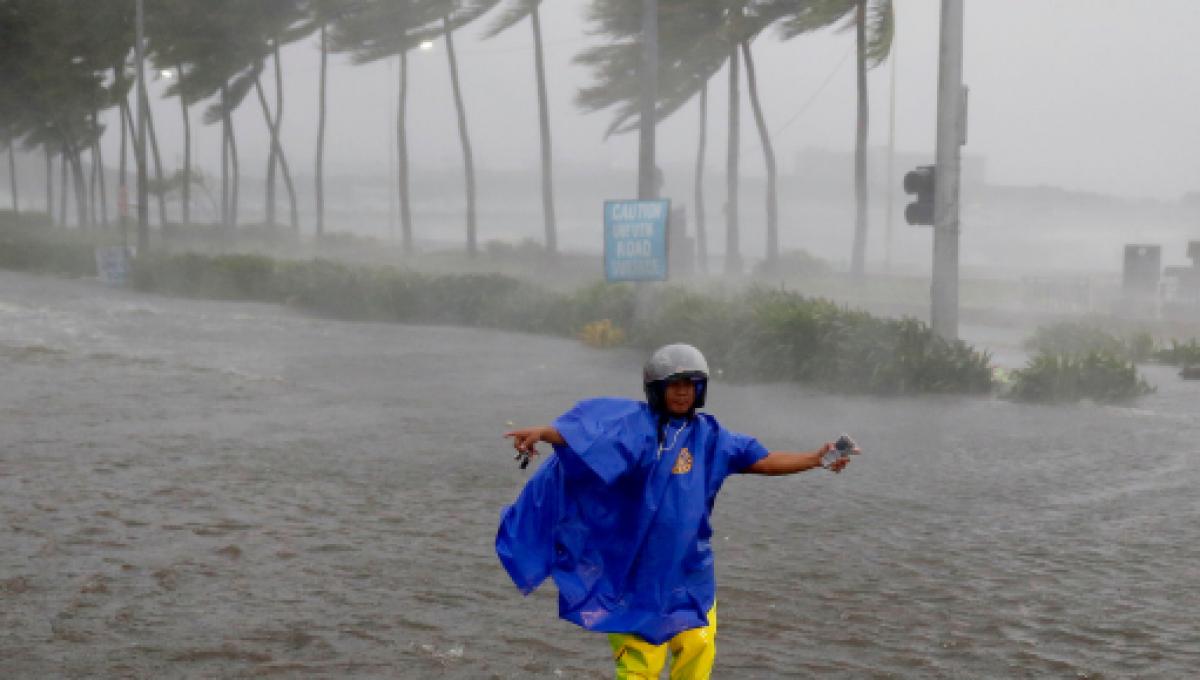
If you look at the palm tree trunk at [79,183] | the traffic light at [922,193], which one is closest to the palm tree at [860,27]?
the traffic light at [922,193]

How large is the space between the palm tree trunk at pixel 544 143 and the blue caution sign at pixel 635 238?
20389 mm

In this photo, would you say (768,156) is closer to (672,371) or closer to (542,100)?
(542,100)

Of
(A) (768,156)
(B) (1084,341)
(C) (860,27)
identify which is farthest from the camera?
(A) (768,156)

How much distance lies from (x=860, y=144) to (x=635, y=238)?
53.8ft

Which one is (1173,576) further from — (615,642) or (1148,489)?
(615,642)

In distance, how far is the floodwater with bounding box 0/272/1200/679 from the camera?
6156mm

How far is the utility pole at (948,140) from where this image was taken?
15.4 m

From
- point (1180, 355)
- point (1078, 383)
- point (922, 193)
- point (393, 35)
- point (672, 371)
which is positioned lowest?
point (1078, 383)

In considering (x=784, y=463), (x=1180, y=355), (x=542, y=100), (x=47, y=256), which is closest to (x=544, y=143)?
(x=542, y=100)

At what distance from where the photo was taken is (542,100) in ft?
130

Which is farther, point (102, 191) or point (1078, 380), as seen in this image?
point (102, 191)

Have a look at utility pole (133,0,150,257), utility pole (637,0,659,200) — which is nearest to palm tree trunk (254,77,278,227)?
utility pole (133,0,150,257)

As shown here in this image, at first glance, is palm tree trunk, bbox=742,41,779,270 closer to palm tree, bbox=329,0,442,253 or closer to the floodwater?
palm tree, bbox=329,0,442,253

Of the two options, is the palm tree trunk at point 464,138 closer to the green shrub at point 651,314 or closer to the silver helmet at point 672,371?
the green shrub at point 651,314
